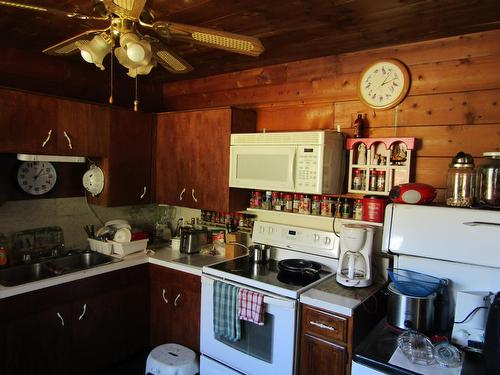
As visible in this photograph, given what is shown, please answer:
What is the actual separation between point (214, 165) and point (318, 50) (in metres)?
1.06

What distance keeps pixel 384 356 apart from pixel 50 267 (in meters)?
2.22

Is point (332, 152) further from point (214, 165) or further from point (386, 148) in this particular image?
point (214, 165)

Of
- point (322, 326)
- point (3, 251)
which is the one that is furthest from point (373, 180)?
point (3, 251)

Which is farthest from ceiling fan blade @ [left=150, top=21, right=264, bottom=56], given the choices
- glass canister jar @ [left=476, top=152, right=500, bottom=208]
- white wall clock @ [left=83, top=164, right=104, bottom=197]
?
white wall clock @ [left=83, top=164, right=104, bottom=197]

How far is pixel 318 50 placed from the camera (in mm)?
2270

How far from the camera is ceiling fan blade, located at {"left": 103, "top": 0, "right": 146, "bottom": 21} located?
108 centimetres

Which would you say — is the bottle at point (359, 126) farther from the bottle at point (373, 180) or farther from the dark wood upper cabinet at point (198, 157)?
the dark wood upper cabinet at point (198, 157)

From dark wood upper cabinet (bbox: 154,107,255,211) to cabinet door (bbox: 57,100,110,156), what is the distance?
496 mm

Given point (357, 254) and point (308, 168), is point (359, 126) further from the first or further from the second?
point (357, 254)

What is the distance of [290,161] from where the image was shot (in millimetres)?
2260

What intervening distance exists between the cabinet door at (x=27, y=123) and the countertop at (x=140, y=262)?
2.65 feet

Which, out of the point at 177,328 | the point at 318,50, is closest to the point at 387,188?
the point at 318,50

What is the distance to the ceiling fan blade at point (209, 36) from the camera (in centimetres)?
122

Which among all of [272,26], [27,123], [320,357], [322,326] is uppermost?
[272,26]
